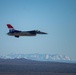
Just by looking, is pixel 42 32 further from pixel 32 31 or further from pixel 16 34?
pixel 16 34

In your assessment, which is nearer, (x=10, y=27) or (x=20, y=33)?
(x=20, y=33)

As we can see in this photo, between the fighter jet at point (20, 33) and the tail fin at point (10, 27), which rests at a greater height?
the tail fin at point (10, 27)

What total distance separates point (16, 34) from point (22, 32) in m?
0.83

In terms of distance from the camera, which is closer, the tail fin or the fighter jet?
the fighter jet

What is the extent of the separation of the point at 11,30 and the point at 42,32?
→ 4.21 meters

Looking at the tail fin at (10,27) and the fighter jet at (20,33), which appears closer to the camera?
the fighter jet at (20,33)

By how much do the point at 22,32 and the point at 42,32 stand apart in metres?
2.65

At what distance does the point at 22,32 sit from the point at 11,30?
1612 millimetres

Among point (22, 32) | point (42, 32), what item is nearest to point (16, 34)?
point (22, 32)

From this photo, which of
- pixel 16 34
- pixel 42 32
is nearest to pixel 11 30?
pixel 16 34

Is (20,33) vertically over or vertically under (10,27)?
under

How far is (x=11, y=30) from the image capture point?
33344 mm

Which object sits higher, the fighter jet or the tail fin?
the tail fin

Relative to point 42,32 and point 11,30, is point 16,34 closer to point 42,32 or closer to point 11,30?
point 11,30
